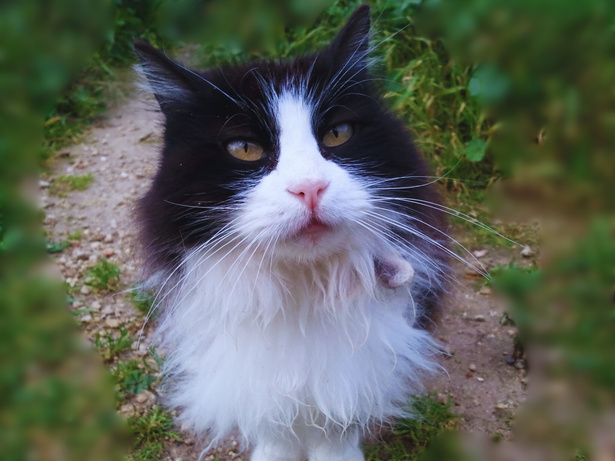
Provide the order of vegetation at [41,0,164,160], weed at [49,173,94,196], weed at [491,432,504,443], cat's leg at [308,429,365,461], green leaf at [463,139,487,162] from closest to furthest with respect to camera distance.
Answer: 1. cat's leg at [308,429,365,461]
2. weed at [491,432,504,443]
3. green leaf at [463,139,487,162]
4. weed at [49,173,94,196]
5. vegetation at [41,0,164,160]

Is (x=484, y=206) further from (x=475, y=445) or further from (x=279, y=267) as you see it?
(x=279, y=267)

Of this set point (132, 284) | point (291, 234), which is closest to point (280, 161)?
point (291, 234)

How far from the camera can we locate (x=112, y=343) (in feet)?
6.81

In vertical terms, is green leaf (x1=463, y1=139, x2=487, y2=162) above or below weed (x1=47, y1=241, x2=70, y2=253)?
below

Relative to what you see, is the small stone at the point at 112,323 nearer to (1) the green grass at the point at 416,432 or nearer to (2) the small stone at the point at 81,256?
(2) the small stone at the point at 81,256

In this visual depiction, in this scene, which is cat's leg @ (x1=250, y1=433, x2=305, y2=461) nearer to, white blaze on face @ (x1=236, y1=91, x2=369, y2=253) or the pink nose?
white blaze on face @ (x1=236, y1=91, x2=369, y2=253)

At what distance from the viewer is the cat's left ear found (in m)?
1.40

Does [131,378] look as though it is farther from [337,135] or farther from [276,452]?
[337,135]

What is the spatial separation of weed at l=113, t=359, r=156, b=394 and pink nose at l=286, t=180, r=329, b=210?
1.14 m

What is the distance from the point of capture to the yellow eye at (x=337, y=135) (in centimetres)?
132

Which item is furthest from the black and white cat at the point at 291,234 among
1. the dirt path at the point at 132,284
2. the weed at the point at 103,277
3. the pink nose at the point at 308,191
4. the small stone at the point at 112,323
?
the weed at the point at 103,277

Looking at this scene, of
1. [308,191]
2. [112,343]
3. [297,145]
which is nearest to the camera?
[308,191]

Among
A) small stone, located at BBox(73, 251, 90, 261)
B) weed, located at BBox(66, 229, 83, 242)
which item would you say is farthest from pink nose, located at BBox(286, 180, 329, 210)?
weed, located at BBox(66, 229, 83, 242)

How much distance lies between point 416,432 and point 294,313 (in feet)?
2.39
